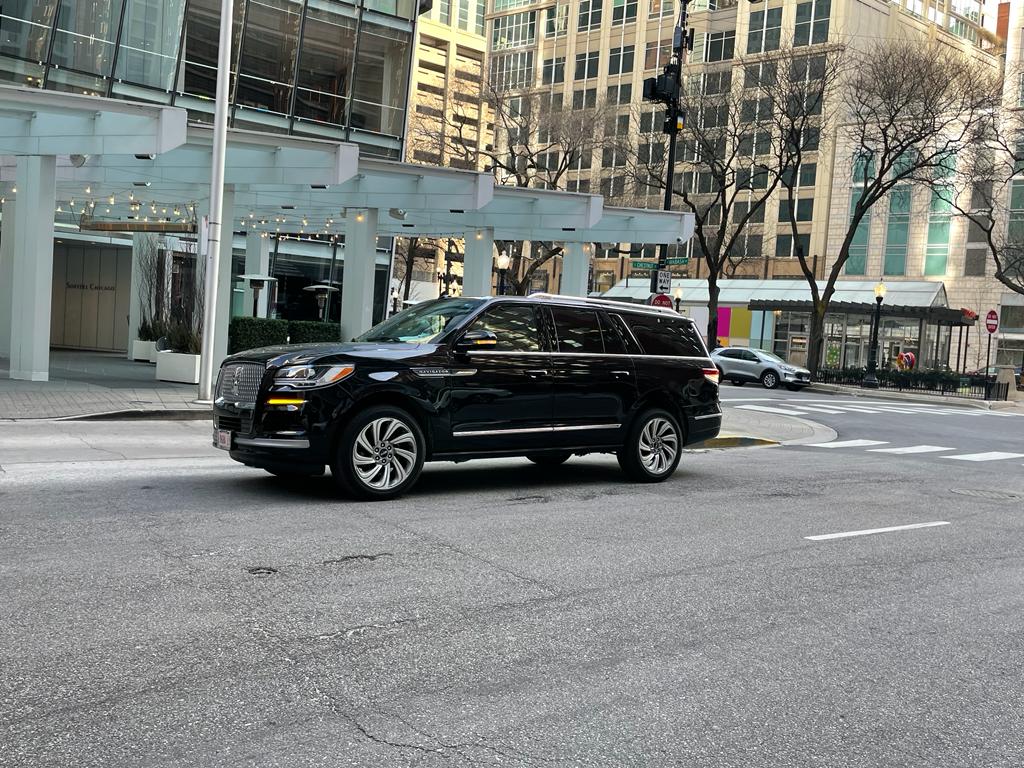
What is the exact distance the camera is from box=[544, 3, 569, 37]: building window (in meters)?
88.1

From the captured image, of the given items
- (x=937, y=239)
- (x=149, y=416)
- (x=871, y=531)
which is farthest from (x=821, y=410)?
(x=937, y=239)

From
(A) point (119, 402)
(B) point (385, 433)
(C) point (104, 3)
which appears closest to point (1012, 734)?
(B) point (385, 433)

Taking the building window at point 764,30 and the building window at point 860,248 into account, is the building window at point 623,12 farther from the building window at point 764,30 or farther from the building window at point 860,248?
the building window at point 860,248

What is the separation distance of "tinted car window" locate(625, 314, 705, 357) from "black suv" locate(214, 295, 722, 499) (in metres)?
0.02

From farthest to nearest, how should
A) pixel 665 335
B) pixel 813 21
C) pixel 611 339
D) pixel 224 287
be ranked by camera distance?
pixel 813 21
pixel 224 287
pixel 665 335
pixel 611 339

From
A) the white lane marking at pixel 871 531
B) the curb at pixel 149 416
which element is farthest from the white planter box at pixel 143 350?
the white lane marking at pixel 871 531

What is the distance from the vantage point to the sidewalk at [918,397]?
117ft

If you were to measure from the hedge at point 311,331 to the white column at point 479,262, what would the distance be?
4.03 metres

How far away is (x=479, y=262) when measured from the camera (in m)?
26.8

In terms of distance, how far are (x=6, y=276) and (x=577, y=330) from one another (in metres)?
22.3

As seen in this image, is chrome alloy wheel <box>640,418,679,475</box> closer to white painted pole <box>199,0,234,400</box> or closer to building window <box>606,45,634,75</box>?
white painted pole <box>199,0,234,400</box>

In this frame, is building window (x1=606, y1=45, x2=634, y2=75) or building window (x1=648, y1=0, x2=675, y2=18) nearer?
building window (x1=648, y1=0, x2=675, y2=18)

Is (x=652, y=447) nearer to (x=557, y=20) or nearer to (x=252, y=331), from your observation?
(x=252, y=331)

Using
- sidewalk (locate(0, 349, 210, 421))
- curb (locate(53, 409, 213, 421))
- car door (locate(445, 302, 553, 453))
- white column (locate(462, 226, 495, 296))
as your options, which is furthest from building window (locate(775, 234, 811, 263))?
car door (locate(445, 302, 553, 453))
